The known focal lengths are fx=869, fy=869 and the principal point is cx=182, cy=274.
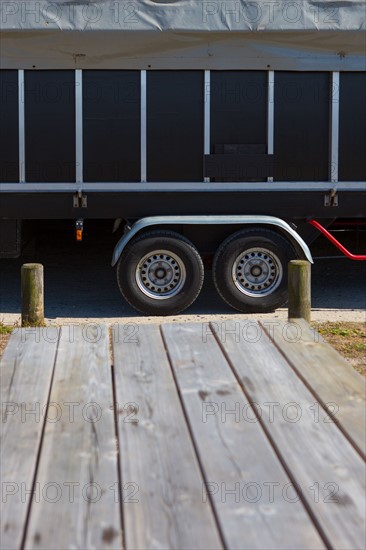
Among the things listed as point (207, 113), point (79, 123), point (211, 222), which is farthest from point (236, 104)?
point (79, 123)

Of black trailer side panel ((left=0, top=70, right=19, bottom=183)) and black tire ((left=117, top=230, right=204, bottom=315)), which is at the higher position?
black trailer side panel ((left=0, top=70, right=19, bottom=183))

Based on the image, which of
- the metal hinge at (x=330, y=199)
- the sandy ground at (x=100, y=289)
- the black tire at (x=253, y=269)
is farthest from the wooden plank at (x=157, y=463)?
the metal hinge at (x=330, y=199)

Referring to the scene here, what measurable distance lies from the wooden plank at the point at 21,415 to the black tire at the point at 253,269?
506 cm

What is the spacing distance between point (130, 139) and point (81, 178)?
0.63 meters

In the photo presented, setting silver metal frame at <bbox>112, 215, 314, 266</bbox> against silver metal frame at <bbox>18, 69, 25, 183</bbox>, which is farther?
silver metal frame at <bbox>112, 215, 314, 266</bbox>

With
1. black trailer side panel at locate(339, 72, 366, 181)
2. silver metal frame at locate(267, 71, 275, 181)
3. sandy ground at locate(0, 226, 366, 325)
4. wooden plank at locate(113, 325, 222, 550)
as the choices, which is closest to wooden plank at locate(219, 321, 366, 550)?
wooden plank at locate(113, 325, 222, 550)

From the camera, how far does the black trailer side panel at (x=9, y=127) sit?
862 cm

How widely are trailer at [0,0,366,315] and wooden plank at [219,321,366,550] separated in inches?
208

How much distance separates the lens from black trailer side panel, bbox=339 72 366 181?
8867mm

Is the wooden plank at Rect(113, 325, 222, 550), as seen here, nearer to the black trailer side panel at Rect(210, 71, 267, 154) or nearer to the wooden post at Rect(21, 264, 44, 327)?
the wooden post at Rect(21, 264, 44, 327)

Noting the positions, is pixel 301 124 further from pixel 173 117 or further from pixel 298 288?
pixel 298 288

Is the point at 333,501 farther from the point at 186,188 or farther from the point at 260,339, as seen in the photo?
the point at 186,188

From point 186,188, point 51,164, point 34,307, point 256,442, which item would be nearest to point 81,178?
point 51,164

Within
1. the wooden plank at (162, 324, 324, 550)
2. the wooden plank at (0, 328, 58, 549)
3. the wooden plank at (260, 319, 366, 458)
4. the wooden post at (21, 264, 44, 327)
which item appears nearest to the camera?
the wooden plank at (162, 324, 324, 550)
